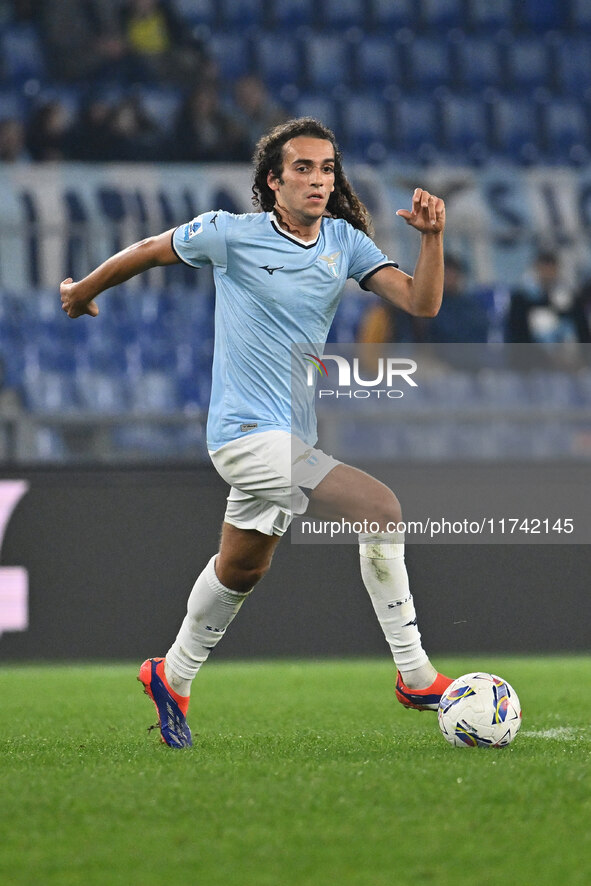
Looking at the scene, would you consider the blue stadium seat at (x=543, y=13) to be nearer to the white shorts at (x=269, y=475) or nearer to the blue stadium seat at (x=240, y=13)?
the blue stadium seat at (x=240, y=13)

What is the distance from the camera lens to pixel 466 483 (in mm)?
7258

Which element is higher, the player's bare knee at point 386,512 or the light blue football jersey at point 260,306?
the light blue football jersey at point 260,306

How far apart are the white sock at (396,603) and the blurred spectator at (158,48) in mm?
8569

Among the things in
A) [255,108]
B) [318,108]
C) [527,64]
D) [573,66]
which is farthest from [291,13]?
[573,66]

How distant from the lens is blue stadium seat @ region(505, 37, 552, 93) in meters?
12.2

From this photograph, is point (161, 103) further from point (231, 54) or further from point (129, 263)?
point (129, 263)

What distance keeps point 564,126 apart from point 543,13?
1.35 m

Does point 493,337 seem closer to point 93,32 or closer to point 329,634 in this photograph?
point 329,634

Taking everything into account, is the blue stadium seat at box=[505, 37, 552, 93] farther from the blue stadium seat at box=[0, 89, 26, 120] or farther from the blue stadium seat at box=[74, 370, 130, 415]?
the blue stadium seat at box=[74, 370, 130, 415]

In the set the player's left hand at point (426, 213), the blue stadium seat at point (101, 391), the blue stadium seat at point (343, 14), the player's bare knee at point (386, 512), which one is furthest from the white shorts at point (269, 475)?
the blue stadium seat at point (343, 14)

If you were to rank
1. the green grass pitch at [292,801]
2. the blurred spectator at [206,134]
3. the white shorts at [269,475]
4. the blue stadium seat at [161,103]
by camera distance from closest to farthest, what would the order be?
the green grass pitch at [292,801]
the white shorts at [269,475]
the blurred spectator at [206,134]
the blue stadium seat at [161,103]

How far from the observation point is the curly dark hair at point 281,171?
406cm

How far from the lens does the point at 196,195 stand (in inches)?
412

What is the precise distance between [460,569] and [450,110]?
603 centimetres
